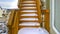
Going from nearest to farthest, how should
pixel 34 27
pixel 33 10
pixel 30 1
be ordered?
pixel 34 27, pixel 33 10, pixel 30 1

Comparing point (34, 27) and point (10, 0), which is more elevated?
point (10, 0)

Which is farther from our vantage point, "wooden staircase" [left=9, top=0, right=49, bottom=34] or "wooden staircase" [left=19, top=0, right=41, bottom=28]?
"wooden staircase" [left=19, top=0, right=41, bottom=28]

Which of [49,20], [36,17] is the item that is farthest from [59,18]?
[36,17]

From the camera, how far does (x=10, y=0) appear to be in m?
7.09

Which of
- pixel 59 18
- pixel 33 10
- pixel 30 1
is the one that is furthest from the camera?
pixel 30 1

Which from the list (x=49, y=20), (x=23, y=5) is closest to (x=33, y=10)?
(x=23, y=5)

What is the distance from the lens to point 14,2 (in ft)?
23.0

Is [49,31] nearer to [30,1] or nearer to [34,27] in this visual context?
[34,27]

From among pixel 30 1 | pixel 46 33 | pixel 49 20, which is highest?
pixel 30 1

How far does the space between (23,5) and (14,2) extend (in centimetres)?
149

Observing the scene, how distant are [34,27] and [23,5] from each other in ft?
5.01

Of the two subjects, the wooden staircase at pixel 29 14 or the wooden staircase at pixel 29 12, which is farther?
the wooden staircase at pixel 29 12

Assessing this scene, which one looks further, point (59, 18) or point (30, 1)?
point (30, 1)

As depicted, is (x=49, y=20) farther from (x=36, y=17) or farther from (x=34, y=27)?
(x=36, y=17)
